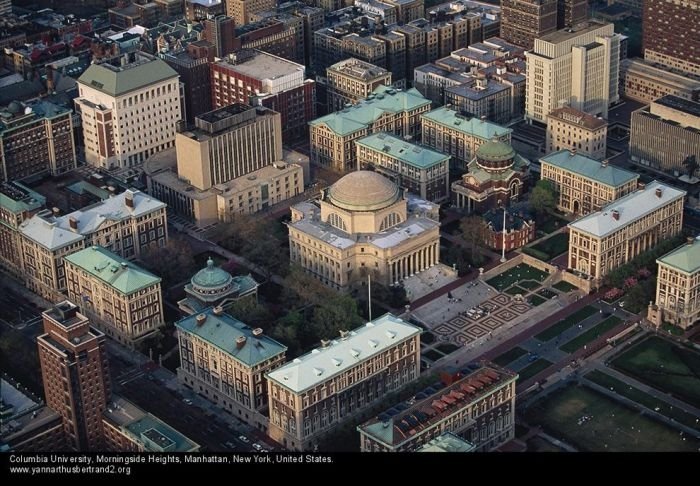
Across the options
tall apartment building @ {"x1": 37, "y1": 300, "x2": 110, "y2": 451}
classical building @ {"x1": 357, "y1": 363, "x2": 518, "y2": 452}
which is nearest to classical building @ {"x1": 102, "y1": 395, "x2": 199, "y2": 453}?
tall apartment building @ {"x1": 37, "y1": 300, "x2": 110, "y2": 451}

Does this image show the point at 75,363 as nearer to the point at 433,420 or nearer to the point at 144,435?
the point at 144,435

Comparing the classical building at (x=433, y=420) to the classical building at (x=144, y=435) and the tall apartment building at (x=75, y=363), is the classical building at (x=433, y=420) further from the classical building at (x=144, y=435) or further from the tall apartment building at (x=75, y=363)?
the tall apartment building at (x=75, y=363)

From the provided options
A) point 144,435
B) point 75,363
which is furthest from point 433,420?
point 75,363
